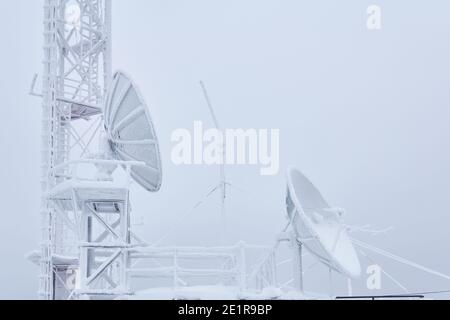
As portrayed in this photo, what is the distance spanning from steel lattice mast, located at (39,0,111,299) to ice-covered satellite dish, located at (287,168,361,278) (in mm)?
11279

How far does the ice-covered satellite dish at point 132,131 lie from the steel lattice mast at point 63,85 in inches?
226

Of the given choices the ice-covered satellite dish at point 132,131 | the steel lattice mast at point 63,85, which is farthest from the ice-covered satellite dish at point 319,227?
the steel lattice mast at point 63,85

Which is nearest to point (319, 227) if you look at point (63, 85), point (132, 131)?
point (132, 131)

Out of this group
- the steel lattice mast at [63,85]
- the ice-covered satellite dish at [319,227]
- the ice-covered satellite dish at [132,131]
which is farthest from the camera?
the steel lattice mast at [63,85]

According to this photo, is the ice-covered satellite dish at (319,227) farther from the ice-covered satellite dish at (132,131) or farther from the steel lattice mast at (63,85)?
the steel lattice mast at (63,85)

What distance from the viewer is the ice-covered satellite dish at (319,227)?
17.4 m

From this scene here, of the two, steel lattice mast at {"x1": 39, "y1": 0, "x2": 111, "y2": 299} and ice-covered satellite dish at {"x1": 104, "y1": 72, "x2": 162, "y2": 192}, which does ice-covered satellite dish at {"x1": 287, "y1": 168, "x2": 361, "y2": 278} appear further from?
steel lattice mast at {"x1": 39, "y1": 0, "x2": 111, "y2": 299}

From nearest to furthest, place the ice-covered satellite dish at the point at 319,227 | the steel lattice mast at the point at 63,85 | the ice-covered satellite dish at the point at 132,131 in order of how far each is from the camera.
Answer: the ice-covered satellite dish at the point at 319,227 < the ice-covered satellite dish at the point at 132,131 < the steel lattice mast at the point at 63,85

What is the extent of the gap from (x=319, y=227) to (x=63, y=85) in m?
15.6

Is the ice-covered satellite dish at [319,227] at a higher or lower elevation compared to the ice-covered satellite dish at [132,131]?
lower

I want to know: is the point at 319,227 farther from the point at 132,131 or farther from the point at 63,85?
the point at 63,85

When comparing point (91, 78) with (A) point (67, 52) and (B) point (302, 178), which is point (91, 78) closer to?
(A) point (67, 52)

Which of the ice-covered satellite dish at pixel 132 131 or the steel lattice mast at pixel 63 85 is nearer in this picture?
the ice-covered satellite dish at pixel 132 131
